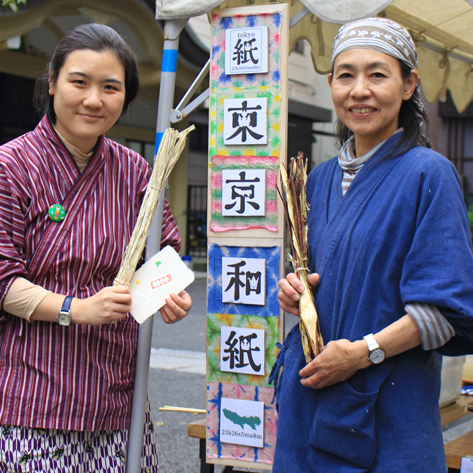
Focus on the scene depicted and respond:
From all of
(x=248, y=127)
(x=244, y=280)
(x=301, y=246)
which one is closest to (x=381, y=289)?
(x=301, y=246)

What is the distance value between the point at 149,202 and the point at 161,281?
0.77ft

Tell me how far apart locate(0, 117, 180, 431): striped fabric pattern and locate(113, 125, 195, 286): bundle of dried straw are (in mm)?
61

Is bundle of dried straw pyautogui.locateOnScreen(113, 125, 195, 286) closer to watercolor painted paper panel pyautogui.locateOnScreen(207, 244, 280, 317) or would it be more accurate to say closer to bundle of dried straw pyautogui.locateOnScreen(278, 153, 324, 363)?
→ bundle of dried straw pyautogui.locateOnScreen(278, 153, 324, 363)

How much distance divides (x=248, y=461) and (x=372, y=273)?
1370 millimetres

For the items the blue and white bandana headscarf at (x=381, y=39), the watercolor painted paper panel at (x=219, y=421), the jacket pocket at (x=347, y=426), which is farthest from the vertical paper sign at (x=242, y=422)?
the blue and white bandana headscarf at (x=381, y=39)

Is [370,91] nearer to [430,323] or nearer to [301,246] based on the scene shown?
[301,246]

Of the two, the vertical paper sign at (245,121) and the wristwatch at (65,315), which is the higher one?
the vertical paper sign at (245,121)

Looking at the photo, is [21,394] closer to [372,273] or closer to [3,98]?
[372,273]

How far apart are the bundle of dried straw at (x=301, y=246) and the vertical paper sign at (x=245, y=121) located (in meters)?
0.71

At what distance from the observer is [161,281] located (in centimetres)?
161

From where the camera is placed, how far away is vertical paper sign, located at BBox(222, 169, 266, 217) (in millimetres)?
2350

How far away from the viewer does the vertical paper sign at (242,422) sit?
235cm

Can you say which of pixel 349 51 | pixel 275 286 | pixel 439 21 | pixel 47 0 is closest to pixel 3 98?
pixel 47 0

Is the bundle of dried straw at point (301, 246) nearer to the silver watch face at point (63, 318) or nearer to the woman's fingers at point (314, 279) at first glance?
the woman's fingers at point (314, 279)
